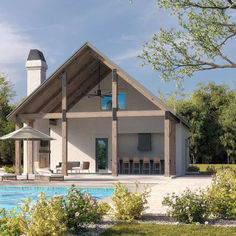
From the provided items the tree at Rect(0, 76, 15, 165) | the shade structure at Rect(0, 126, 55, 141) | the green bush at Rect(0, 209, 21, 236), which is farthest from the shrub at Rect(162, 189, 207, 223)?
the tree at Rect(0, 76, 15, 165)

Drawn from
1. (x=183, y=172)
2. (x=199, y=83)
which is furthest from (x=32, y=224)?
(x=199, y=83)

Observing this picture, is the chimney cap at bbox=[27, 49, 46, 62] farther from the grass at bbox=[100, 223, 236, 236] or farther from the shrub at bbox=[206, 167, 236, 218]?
the grass at bbox=[100, 223, 236, 236]

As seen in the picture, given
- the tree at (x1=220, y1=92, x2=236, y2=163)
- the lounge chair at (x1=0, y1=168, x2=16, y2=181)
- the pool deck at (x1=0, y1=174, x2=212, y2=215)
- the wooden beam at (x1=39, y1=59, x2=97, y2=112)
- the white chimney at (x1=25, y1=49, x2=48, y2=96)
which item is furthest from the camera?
the tree at (x1=220, y1=92, x2=236, y2=163)

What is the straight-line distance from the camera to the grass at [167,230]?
19.5 ft

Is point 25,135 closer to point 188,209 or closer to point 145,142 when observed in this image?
point 145,142

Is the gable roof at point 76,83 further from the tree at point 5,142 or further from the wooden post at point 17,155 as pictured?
the tree at point 5,142

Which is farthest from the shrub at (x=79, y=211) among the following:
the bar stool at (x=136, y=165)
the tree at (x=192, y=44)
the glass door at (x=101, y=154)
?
the glass door at (x=101, y=154)

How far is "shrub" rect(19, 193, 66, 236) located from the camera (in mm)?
5441

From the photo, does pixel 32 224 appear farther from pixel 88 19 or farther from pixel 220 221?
pixel 88 19

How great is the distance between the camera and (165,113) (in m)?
17.5

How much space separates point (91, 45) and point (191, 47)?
19.6ft

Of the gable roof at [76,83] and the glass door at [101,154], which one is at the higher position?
the gable roof at [76,83]

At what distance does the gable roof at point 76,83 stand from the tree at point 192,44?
3.97 metres

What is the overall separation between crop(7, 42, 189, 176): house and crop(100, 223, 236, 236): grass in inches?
481
